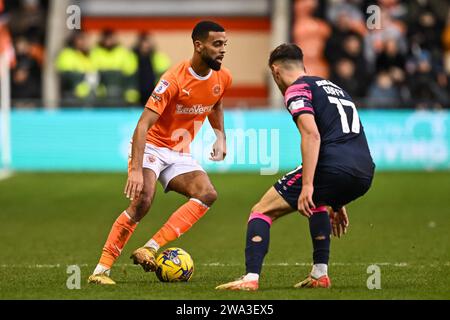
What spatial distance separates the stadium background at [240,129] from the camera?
12.9 metres

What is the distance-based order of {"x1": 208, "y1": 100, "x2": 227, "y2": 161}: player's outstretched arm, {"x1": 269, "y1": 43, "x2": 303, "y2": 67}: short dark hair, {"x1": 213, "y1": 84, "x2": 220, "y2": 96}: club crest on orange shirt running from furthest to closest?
{"x1": 208, "y1": 100, "x2": 227, "y2": 161}: player's outstretched arm, {"x1": 213, "y1": 84, "x2": 220, "y2": 96}: club crest on orange shirt, {"x1": 269, "y1": 43, "x2": 303, "y2": 67}: short dark hair

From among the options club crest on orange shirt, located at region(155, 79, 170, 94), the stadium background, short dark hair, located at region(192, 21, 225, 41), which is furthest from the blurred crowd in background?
club crest on orange shirt, located at region(155, 79, 170, 94)

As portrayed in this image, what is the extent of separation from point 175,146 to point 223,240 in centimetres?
336

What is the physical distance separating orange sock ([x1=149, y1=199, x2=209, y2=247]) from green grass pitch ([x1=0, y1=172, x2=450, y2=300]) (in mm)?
395

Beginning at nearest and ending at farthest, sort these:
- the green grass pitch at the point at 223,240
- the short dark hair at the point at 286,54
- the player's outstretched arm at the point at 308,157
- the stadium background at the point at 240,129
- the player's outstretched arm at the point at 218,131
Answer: the player's outstretched arm at the point at 308,157
the short dark hair at the point at 286,54
the green grass pitch at the point at 223,240
the player's outstretched arm at the point at 218,131
the stadium background at the point at 240,129

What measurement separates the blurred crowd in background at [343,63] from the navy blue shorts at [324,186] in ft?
41.6

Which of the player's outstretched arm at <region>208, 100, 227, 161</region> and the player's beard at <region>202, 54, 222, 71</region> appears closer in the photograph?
the player's beard at <region>202, 54, 222, 71</region>

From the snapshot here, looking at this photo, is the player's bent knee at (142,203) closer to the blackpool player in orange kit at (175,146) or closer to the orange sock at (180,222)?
the blackpool player in orange kit at (175,146)

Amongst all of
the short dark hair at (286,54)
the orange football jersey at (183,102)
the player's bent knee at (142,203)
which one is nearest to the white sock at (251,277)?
the player's bent knee at (142,203)

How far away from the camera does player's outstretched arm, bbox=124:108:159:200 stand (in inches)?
372

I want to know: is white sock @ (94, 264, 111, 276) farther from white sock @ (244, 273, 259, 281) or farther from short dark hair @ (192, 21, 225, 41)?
short dark hair @ (192, 21, 225, 41)

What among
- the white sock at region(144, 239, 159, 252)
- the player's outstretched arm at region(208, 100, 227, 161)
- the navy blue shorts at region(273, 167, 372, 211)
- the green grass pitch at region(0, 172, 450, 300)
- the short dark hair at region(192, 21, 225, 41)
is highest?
the short dark hair at region(192, 21, 225, 41)

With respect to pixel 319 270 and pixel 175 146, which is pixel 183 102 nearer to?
pixel 175 146
